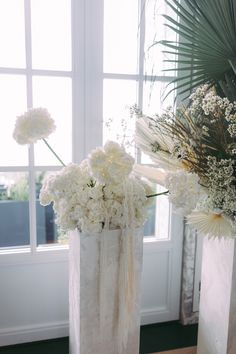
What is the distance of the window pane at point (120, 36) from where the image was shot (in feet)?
5.28

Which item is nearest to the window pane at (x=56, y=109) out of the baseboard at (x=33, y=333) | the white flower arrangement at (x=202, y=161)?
the white flower arrangement at (x=202, y=161)

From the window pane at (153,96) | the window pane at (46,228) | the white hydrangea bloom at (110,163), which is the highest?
the window pane at (153,96)

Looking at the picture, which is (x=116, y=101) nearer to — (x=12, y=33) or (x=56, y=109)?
(x=56, y=109)

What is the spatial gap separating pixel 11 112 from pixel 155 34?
867mm

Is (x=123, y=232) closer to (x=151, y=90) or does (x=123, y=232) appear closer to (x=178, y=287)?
(x=151, y=90)

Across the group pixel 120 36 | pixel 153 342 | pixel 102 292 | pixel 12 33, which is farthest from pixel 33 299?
pixel 120 36

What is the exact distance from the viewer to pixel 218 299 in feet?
3.41

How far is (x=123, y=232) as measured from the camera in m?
1.01

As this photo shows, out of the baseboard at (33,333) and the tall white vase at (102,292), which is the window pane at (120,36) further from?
the baseboard at (33,333)

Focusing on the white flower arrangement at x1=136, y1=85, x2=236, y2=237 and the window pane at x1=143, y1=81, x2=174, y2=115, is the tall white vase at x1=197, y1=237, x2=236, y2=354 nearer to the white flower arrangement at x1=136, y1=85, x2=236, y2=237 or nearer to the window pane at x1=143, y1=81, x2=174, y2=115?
the white flower arrangement at x1=136, y1=85, x2=236, y2=237

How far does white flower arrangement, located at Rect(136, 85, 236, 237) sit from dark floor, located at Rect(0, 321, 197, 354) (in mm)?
1196

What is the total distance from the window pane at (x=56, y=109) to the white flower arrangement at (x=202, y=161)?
0.82 m

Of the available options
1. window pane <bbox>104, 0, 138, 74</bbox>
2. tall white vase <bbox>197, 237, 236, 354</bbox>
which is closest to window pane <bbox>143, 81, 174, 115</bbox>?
window pane <bbox>104, 0, 138, 74</bbox>

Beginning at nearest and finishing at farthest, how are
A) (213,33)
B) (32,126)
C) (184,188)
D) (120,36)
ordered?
(184,188) → (32,126) → (213,33) → (120,36)
